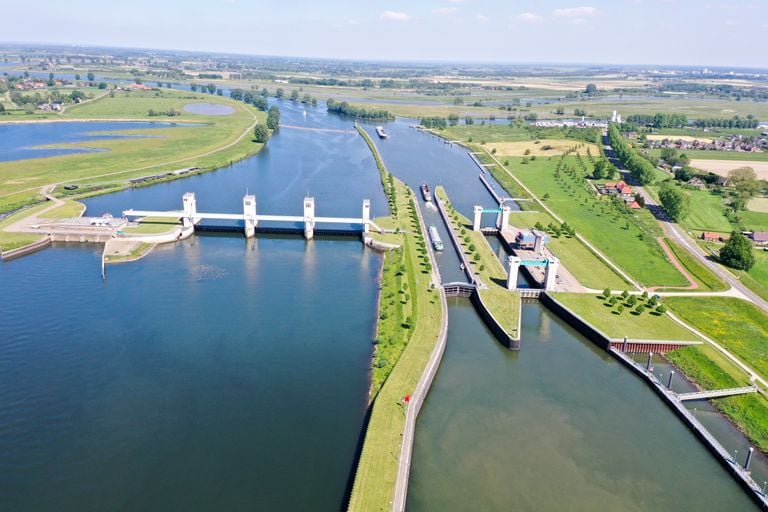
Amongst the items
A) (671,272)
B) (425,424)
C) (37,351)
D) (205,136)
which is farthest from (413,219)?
(205,136)

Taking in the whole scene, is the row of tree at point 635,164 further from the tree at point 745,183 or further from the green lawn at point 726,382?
the green lawn at point 726,382

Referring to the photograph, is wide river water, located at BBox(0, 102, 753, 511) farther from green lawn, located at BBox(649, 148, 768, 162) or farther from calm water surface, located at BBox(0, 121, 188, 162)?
green lawn, located at BBox(649, 148, 768, 162)

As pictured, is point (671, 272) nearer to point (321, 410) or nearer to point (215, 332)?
point (321, 410)

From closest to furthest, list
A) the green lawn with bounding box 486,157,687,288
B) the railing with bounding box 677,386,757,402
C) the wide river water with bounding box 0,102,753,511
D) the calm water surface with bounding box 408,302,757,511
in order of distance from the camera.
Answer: the wide river water with bounding box 0,102,753,511, the calm water surface with bounding box 408,302,757,511, the railing with bounding box 677,386,757,402, the green lawn with bounding box 486,157,687,288

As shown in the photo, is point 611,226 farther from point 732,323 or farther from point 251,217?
point 251,217

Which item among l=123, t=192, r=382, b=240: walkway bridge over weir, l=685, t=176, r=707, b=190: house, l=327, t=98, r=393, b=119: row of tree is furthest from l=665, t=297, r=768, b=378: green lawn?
l=327, t=98, r=393, b=119: row of tree

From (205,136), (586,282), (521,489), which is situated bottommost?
(521,489)

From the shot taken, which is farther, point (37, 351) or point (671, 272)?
point (671, 272)
